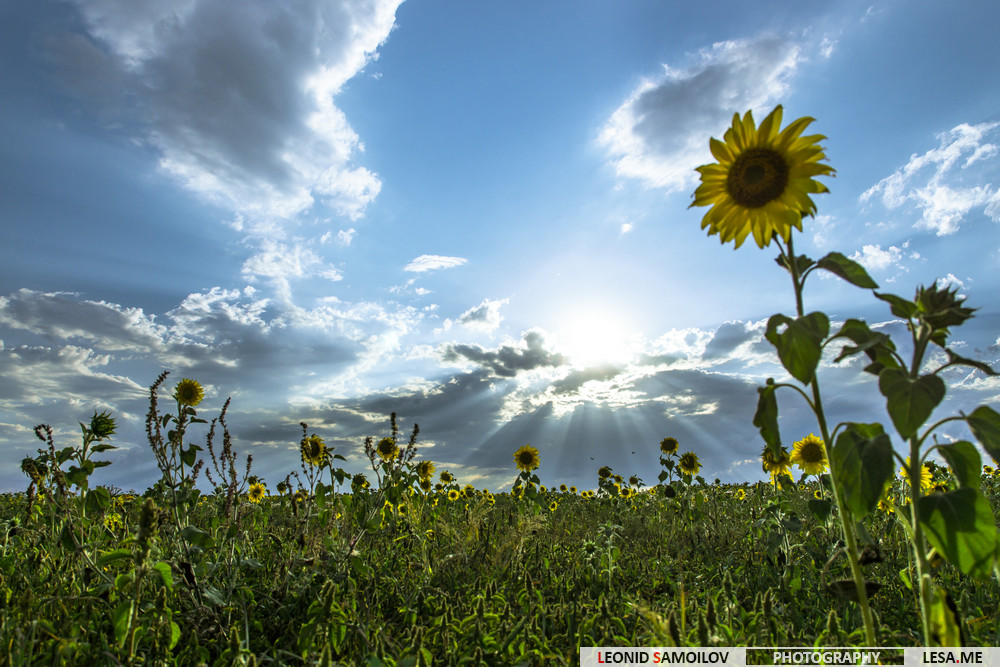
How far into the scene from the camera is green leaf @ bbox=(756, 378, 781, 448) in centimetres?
196

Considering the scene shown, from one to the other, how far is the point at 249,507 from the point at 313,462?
25.0 inches

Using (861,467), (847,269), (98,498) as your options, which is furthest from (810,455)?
(98,498)

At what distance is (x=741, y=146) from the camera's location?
2.55 metres

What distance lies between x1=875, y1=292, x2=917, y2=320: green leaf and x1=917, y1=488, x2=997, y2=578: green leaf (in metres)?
0.61

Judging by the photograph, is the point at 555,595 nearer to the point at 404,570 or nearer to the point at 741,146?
the point at 404,570

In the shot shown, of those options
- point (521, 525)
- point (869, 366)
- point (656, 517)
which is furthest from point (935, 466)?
point (869, 366)

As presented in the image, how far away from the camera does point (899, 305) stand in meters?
1.86

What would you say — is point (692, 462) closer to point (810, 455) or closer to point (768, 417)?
point (810, 455)

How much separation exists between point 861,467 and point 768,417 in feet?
1.36

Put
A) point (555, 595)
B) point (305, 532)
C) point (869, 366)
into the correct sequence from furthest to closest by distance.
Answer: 1. point (305, 532)
2. point (555, 595)
3. point (869, 366)

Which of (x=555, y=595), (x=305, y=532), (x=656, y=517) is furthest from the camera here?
(x=656, y=517)

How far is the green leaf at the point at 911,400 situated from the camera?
1.49 m

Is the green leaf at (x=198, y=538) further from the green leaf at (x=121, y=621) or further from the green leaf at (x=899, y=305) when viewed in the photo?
the green leaf at (x=899, y=305)

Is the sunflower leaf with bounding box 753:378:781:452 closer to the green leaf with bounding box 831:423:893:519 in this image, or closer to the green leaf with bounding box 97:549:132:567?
the green leaf with bounding box 831:423:893:519
